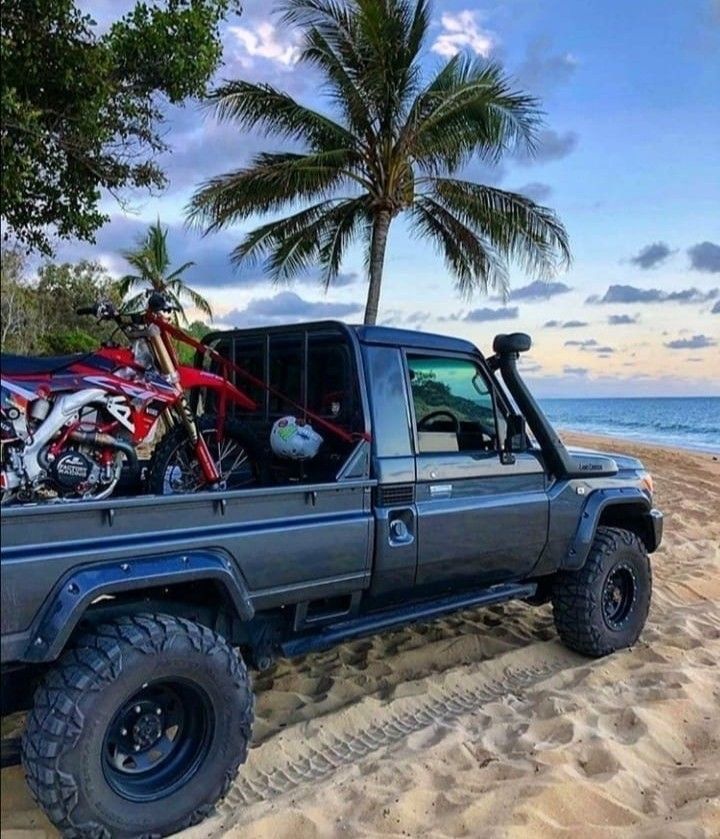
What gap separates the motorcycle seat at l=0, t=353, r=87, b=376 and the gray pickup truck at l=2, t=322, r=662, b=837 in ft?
3.79

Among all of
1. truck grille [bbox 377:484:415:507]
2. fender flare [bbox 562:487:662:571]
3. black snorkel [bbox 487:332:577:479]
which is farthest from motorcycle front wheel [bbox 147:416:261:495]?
fender flare [bbox 562:487:662:571]

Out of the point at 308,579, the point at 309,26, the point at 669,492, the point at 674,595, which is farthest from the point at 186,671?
the point at 309,26

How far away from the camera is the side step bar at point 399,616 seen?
366cm

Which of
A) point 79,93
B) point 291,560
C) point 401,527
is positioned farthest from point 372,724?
point 79,93

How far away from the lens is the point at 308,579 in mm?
3457

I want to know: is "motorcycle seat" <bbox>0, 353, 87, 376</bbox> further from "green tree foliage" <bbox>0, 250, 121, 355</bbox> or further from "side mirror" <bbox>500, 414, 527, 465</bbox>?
"green tree foliage" <bbox>0, 250, 121, 355</bbox>

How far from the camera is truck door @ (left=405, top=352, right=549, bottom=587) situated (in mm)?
4016

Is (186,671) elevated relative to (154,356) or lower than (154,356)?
lower

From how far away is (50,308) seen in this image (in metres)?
25.2

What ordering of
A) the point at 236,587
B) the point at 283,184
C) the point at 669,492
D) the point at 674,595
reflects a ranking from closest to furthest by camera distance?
the point at 236,587, the point at 674,595, the point at 669,492, the point at 283,184

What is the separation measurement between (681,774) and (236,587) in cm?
220

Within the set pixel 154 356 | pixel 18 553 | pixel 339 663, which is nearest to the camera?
pixel 18 553

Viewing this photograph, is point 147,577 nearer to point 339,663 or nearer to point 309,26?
point 339,663

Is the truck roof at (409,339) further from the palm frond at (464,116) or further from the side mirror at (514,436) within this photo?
the palm frond at (464,116)
